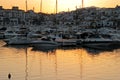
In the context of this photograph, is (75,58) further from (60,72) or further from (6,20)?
(6,20)

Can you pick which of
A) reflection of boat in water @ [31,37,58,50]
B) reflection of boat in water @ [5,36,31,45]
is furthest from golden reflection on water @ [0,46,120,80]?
reflection of boat in water @ [5,36,31,45]

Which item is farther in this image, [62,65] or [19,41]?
[19,41]

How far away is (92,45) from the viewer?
49.8m

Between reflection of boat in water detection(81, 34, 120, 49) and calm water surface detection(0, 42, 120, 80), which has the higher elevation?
reflection of boat in water detection(81, 34, 120, 49)

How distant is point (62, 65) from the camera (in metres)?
34.4

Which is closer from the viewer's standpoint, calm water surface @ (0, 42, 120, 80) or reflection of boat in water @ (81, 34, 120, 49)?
calm water surface @ (0, 42, 120, 80)

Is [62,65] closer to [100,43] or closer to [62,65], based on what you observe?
[62,65]

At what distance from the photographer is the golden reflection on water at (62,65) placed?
28453 mm

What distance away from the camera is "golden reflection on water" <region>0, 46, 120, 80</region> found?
28.5 metres

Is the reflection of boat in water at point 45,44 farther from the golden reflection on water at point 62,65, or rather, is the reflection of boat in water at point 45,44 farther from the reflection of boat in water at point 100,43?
the reflection of boat in water at point 100,43

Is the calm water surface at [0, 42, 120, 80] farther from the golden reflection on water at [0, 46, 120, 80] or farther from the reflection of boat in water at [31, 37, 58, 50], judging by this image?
the reflection of boat in water at [31, 37, 58, 50]

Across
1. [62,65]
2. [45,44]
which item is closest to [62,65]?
[62,65]

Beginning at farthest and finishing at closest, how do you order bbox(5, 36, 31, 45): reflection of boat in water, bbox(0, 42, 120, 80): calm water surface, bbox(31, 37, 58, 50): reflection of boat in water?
bbox(5, 36, 31, 45): reflection of boat in water < bbox(31, 37, 58, 50): reflection of boat in water < bbox(0, 42, 120, 80): calm water surface

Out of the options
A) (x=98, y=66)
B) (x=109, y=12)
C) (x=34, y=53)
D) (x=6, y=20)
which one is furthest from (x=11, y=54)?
(x=109, y=12)
